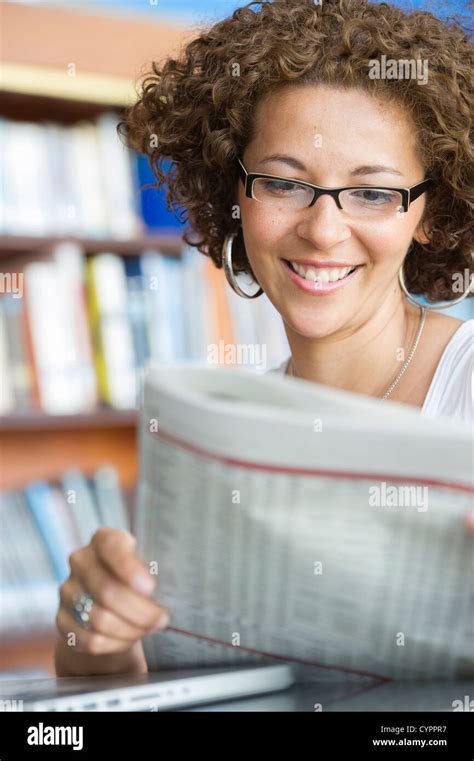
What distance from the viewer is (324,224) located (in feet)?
2.90

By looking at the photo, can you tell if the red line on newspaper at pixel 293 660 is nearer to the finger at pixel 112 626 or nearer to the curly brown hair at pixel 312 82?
the finger at pixel 112 626

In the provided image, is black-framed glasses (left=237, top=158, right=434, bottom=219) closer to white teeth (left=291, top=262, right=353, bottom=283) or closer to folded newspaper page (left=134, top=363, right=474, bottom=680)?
white teeth (left=291, top=262, right=353, bottom=283)

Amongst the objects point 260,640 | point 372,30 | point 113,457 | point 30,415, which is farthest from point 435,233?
point 113,457

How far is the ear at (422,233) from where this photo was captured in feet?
3.45

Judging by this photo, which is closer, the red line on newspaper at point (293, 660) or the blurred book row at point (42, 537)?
the red line on newspaper at point (293, 660)

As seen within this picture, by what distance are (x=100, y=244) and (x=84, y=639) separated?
4.44ft

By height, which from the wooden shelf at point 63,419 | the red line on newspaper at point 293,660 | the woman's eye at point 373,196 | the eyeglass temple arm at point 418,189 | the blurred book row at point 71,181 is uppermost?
the blurred book row at point 71,181

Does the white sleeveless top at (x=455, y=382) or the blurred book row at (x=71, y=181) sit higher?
the blurred book row at (x=71, y=181)

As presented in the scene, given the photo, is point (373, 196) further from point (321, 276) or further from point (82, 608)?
point (82, 608)

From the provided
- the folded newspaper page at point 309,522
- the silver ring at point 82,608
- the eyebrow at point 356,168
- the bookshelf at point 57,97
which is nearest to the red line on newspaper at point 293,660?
the folded newspaper page at point 309,522

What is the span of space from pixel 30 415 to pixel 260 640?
1.36 meters

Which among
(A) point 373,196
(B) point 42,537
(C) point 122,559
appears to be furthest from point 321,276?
(B) point 42,537
